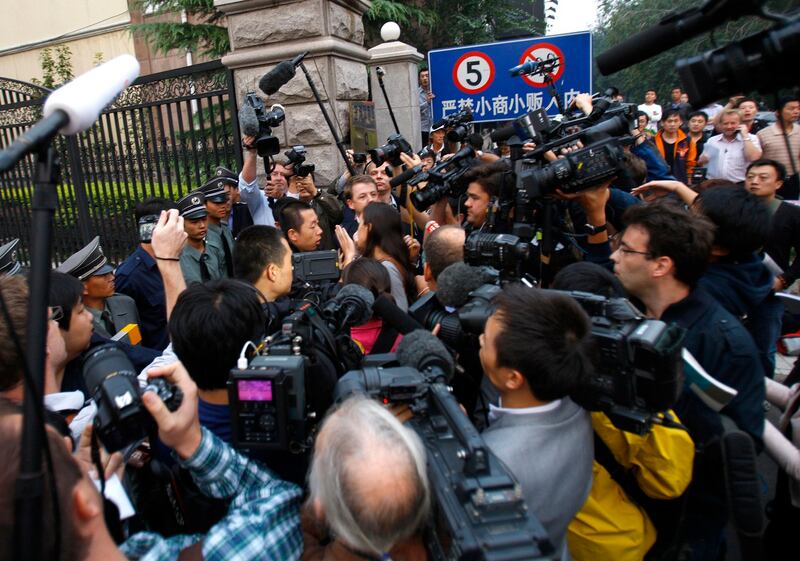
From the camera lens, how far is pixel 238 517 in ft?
4.74

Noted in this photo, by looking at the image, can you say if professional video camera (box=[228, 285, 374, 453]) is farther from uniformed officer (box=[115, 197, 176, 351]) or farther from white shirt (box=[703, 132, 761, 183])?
white shirt (box=[703, 132, 761, 183])

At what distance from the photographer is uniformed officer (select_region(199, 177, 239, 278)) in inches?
165

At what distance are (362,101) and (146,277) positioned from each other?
3.64m

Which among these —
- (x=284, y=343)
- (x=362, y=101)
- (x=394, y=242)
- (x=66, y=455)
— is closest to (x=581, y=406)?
(x=284, y=343)

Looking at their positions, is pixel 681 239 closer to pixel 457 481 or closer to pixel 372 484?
pixel 457 481

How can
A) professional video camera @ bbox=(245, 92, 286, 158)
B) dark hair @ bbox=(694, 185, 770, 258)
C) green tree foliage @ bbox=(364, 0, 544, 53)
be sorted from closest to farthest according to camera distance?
dark hair @ bbox=(694, 185, 770, 258), professional video camera @ bbox=(245, 92, 286, 158), green tree foliage @ bbox=(364, 0, 544, 53)

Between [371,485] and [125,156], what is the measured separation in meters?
6.56

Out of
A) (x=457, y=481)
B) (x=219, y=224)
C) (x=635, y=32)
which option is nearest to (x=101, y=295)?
(x=219, y=224)

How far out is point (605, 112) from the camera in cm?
369

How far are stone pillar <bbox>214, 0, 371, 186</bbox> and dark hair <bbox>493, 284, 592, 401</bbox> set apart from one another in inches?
178

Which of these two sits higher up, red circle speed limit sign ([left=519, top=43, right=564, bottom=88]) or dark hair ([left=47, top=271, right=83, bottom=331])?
red circle speed limit sign ([left=519, top=43, right=564, bottom=88])

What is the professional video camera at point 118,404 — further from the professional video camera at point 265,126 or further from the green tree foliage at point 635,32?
the green tree foliage at point 635,32

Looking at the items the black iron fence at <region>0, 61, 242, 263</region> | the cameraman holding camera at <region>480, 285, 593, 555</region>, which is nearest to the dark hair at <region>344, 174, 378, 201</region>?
the black iron fence at <region>0, 61, 242, 263</region>

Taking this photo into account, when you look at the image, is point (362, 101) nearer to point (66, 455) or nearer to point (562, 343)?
point (562, 343)
